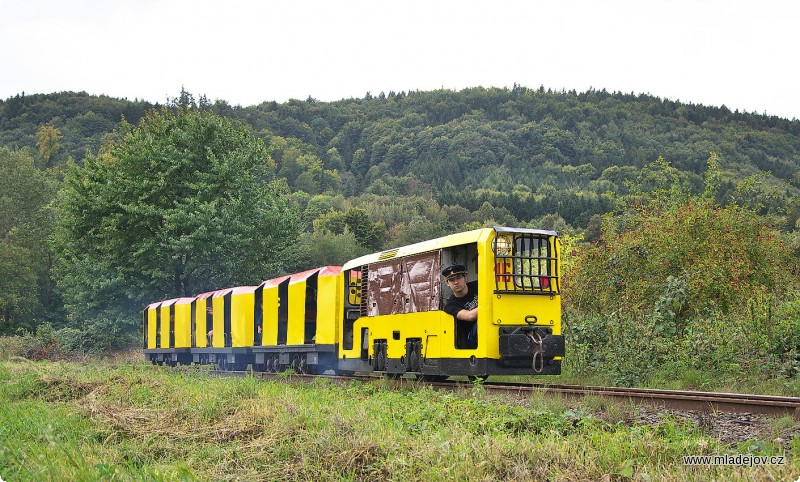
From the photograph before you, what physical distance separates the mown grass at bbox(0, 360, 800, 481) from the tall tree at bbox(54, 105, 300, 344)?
85.4ft

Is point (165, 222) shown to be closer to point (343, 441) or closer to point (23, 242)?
point (23, 242)

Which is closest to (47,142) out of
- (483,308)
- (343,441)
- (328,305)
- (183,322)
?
(183,322)

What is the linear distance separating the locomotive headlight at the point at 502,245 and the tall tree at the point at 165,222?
2385cm

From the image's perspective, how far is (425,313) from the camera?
55.9ft

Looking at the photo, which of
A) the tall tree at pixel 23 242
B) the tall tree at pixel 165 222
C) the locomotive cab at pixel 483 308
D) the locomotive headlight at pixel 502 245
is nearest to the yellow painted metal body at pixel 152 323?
the tall tree at pixel 165 222

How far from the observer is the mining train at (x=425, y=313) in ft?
51.3

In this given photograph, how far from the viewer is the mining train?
616 inches

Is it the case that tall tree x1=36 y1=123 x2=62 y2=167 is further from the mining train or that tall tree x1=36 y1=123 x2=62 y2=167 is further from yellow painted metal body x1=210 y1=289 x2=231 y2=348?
the mining train

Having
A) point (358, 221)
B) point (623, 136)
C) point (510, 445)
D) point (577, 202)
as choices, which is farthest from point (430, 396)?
point (623, 136)

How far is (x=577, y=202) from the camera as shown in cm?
12644

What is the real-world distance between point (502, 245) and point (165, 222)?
25.8m

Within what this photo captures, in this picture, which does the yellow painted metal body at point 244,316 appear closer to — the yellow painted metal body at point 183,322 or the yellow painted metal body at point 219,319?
the yellow painted metal body at point 219,319

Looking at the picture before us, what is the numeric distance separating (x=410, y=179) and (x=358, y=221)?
6722 cm

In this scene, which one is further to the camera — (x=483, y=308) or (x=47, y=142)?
(x=47, y=142)
